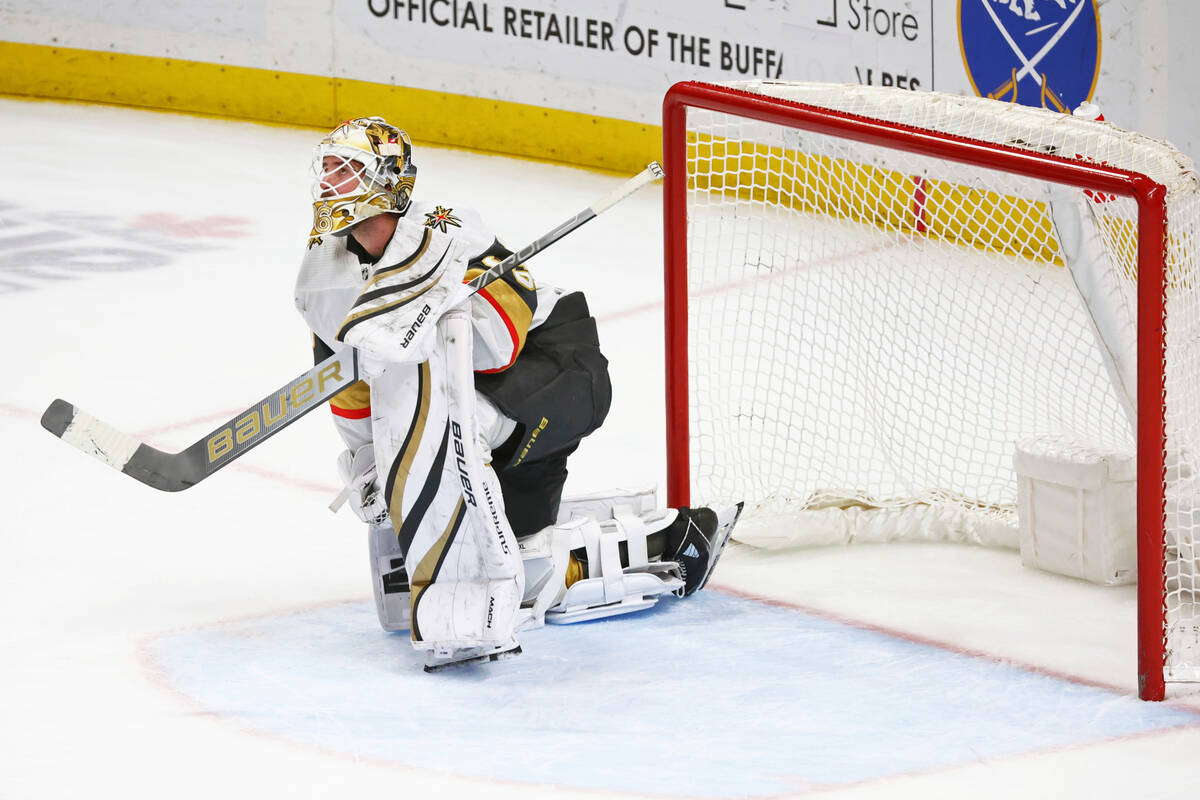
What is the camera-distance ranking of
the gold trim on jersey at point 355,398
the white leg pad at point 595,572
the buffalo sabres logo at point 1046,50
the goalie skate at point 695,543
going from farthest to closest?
the buffalo sabres logo at point 1046,50, the goalie skate at point 695,543, the white leg pad at point 595,572, the gold trim on jersey at point 355,398

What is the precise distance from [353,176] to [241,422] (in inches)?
17.3

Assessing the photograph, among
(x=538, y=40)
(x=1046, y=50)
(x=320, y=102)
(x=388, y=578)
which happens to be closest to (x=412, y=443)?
(x=388, y=578)

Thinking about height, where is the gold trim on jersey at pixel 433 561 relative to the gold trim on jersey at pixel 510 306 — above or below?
below

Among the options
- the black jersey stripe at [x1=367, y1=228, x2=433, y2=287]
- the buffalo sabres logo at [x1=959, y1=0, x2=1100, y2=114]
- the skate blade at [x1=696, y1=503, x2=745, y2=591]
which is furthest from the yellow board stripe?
the black jersey stripe at [x1=367, y1=228, x2=433, y2=287]

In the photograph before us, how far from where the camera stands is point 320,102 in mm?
6043

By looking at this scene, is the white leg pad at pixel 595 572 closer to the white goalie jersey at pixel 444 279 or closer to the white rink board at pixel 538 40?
the white goalie jersey at pixel 444 279

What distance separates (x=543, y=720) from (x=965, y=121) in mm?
1141

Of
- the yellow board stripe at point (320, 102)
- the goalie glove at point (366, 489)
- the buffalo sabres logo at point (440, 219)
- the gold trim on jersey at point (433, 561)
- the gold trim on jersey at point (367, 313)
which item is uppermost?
the yellow board stripe at point (320, 102)

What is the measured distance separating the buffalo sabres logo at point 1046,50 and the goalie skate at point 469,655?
3714 mm

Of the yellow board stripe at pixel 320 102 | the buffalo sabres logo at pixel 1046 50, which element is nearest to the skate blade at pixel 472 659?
the buffalo sabres logo at pixel 1046 50

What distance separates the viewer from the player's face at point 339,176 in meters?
2.13

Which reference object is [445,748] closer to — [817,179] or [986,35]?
[817,179]

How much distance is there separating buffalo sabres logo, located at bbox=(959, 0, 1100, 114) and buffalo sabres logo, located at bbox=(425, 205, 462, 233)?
3562mm

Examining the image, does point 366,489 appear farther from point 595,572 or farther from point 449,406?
point 595,572
